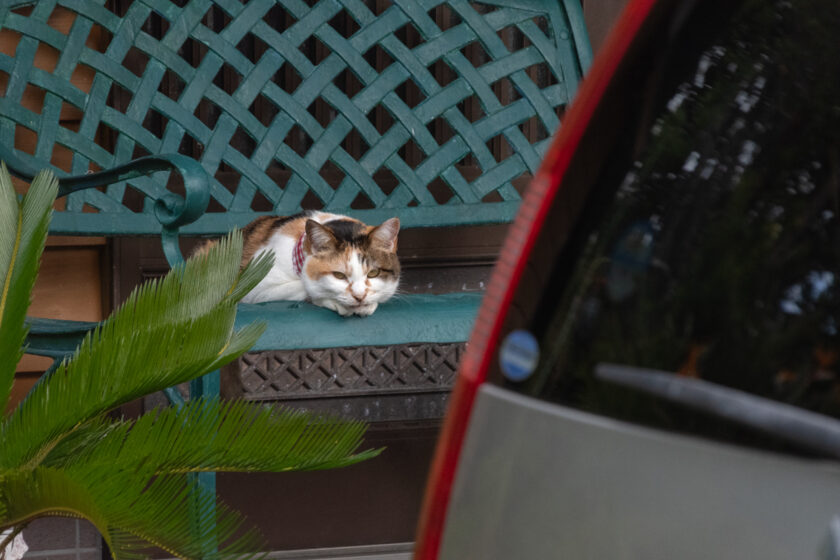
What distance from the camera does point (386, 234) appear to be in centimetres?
284

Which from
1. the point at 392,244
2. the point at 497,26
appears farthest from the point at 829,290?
the point at 497,26

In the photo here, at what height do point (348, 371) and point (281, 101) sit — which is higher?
point (281, 101)

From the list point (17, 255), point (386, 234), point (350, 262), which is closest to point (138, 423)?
point (17, 255)

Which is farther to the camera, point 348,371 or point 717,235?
point 348,371

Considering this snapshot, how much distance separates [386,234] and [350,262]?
140 mm

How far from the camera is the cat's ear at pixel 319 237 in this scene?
106 inches

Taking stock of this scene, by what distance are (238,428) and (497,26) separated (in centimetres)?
168

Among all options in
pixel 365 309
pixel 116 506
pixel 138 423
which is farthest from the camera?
pixel 365 309

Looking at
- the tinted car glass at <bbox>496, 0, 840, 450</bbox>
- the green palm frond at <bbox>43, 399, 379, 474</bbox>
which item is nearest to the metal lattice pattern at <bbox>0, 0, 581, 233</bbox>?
the green palm frond at <bbox>43, 399, 379, 474</bbox>

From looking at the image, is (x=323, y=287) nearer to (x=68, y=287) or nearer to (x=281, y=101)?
(x=281, y=101)

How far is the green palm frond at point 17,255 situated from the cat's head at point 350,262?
95 cm

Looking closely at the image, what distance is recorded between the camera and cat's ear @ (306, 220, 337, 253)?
2.70 metres

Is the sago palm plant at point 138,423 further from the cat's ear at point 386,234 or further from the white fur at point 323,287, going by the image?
the cat's ear at point 386,234

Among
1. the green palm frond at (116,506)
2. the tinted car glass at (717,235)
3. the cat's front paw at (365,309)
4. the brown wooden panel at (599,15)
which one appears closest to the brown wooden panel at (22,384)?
the cat's front paw at (365,309)
